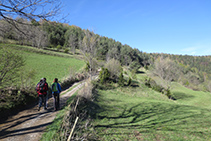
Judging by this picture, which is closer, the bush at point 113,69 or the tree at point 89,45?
the tree at point 89,45

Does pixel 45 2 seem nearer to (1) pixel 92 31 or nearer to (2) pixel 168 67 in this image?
(1) pixel 92 31

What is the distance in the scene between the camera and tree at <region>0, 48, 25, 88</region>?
5.86 meters

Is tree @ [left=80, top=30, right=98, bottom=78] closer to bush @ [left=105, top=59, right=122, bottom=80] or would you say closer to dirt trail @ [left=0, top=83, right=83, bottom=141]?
bush @ [left=105, top=59, right=122, bottom=80]

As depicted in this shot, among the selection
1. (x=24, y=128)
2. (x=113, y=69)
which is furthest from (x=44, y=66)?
(x=24, y=128)

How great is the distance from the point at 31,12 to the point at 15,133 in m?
4.92

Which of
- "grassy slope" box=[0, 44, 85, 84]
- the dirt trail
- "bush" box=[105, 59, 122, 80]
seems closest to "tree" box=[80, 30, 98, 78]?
"grassy slope" box=[0, 44, 85, 84]

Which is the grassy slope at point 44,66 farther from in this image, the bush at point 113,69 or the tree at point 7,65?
the bush at point 113,69

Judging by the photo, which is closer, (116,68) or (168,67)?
(116,68)

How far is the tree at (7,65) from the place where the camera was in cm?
586

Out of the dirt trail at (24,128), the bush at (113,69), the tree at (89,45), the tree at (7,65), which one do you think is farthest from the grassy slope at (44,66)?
the bush at (113,69)

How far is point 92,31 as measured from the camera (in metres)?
15.8

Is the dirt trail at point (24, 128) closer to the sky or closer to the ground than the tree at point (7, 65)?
closer to the ground

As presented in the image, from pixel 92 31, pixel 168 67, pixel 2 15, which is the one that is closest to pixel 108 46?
pixel 168 67

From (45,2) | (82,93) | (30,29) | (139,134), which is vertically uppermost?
(45,2)
